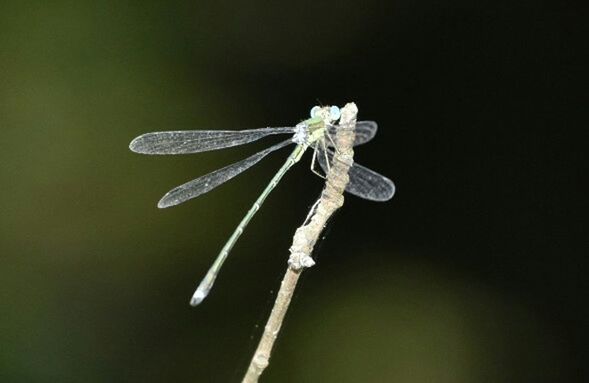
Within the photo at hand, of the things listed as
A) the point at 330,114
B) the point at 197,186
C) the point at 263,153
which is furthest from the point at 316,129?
the point at 197,186

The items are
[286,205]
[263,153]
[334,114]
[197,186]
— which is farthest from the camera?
[286,205]

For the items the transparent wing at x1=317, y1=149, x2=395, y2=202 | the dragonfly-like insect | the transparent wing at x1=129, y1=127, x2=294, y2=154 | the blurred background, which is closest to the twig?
the dragonfly-like insect

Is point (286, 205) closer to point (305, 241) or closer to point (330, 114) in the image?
point (330, 114)

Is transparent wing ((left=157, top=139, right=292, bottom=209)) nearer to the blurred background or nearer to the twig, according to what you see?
the twig

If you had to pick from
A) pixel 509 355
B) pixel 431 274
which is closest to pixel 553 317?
pixel 509 355

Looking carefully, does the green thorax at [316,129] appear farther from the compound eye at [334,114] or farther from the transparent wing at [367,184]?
the transparent wing at [367,184]

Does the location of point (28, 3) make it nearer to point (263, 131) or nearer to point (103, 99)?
point (103, 99)

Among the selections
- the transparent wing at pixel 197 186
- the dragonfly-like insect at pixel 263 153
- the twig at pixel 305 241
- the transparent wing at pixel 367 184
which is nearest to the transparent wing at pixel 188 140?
the dragonfly-like insect at pixel 263 153
